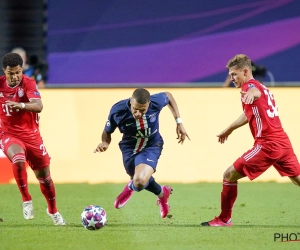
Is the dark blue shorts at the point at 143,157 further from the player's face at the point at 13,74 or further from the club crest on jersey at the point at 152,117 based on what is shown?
the player's face at the point at 13,74

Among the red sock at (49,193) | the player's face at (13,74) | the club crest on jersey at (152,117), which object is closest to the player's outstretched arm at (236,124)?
the club crest on jersey at (152,117)

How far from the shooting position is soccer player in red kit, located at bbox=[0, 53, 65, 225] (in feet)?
32.2

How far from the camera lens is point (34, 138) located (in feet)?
32.9

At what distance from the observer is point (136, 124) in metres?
10.1

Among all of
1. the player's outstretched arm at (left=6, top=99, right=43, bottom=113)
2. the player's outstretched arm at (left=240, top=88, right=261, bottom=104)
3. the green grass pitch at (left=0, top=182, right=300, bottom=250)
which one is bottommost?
the green grass pitch at (left=0, top=182, right=300, bottom=250)

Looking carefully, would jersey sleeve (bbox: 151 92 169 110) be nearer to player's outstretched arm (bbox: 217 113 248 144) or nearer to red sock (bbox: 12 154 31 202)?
player's outstretched arm (bbox: 217 113 248 144)

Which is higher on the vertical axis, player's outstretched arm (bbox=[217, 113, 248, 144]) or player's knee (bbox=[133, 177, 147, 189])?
player's outstretched arm (bbox=[217, 113, 248, 144])

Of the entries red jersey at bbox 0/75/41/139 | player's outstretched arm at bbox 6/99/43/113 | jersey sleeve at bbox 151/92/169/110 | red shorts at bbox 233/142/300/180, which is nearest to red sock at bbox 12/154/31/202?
red jersey at bbox 0/75/41/139

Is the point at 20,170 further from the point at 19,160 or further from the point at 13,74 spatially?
the point at 13,74

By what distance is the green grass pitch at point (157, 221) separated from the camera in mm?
8547

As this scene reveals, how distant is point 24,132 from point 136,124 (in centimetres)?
130

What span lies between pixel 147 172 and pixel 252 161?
1.25 m

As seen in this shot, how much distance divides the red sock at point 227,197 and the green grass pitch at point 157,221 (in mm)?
190

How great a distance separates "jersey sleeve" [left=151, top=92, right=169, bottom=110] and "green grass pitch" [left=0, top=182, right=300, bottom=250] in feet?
4.49
